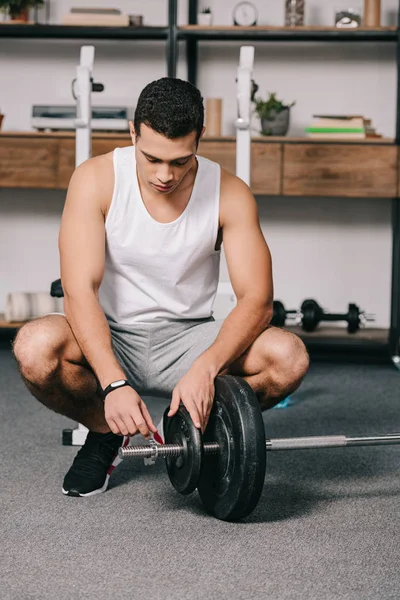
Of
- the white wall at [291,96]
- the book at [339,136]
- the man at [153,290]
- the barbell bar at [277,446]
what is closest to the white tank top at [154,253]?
the man at [153,290]

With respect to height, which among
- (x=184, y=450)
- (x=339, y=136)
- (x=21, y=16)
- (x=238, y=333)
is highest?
(x=21, y=16)

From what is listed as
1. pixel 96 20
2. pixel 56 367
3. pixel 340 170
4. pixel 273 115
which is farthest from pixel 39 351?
pixel 96 20

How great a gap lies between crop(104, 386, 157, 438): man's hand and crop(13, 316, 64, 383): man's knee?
8.6 inches

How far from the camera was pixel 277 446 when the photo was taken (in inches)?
72.4

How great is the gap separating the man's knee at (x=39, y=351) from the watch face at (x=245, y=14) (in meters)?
2.50

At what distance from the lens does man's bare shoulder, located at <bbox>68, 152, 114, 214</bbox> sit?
2.02 m

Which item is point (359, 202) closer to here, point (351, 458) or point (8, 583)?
point (351, 458)

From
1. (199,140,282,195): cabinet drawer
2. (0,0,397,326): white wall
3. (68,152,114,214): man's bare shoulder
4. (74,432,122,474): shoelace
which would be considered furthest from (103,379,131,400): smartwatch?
(0,0,397,326): white wall

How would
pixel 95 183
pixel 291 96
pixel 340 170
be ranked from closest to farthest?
pixel 95 183 < pixel 340 170 < pixel 291 96

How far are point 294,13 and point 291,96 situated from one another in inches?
16.0

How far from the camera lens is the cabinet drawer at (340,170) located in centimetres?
375

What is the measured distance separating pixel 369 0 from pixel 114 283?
2.40 metres

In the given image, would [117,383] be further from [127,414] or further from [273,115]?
[273,115]

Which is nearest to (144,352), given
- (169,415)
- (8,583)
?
(169,415)
